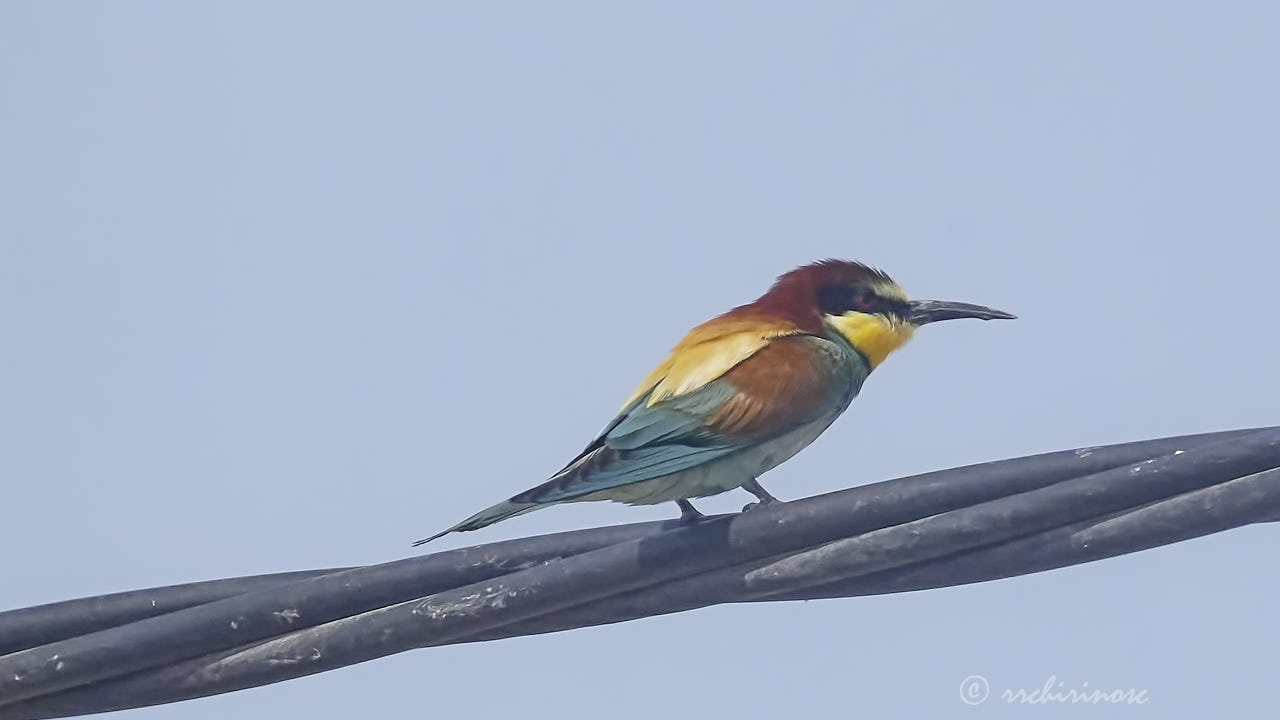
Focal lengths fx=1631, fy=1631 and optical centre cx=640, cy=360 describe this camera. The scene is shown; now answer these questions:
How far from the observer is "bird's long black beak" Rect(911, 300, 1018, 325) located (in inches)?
209

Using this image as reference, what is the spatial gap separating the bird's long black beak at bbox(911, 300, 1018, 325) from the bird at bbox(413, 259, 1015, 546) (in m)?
0.53

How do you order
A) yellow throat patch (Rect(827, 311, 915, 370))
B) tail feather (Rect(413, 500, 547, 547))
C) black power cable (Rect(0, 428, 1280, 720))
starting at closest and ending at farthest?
1. black power cable (Rect(0, 428, 1280, 720))
2. tail feather (Rect(413, 500, 547, 547))
3. yellow throat patch (Rect(827, 311, 915, 370))

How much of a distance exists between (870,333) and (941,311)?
0.46 meters

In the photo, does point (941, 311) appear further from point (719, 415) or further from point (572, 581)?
point (572, 581)

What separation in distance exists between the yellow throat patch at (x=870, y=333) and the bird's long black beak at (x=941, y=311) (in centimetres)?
18

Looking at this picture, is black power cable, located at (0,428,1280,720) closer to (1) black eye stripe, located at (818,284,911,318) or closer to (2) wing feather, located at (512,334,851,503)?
(2) wing feather, located at (512,334,851,503)

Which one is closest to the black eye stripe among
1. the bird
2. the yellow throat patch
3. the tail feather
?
the yellow throat patch

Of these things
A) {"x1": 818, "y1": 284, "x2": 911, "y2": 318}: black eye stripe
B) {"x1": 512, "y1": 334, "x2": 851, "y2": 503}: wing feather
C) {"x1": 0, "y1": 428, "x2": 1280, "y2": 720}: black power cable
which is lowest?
{"x1": 0, "y1": 428, "x2": 1280, "y2": 720}: black power cable

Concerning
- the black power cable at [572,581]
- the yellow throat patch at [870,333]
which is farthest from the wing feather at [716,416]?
the black power cable at [572,581]

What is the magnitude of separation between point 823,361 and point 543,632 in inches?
67.3

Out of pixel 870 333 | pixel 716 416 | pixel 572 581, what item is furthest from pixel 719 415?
pixel 572 581

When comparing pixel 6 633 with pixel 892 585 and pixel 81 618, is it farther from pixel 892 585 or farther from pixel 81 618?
pixel 892 585

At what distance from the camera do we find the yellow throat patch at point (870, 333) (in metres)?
5.02

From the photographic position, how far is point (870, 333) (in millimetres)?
5074
